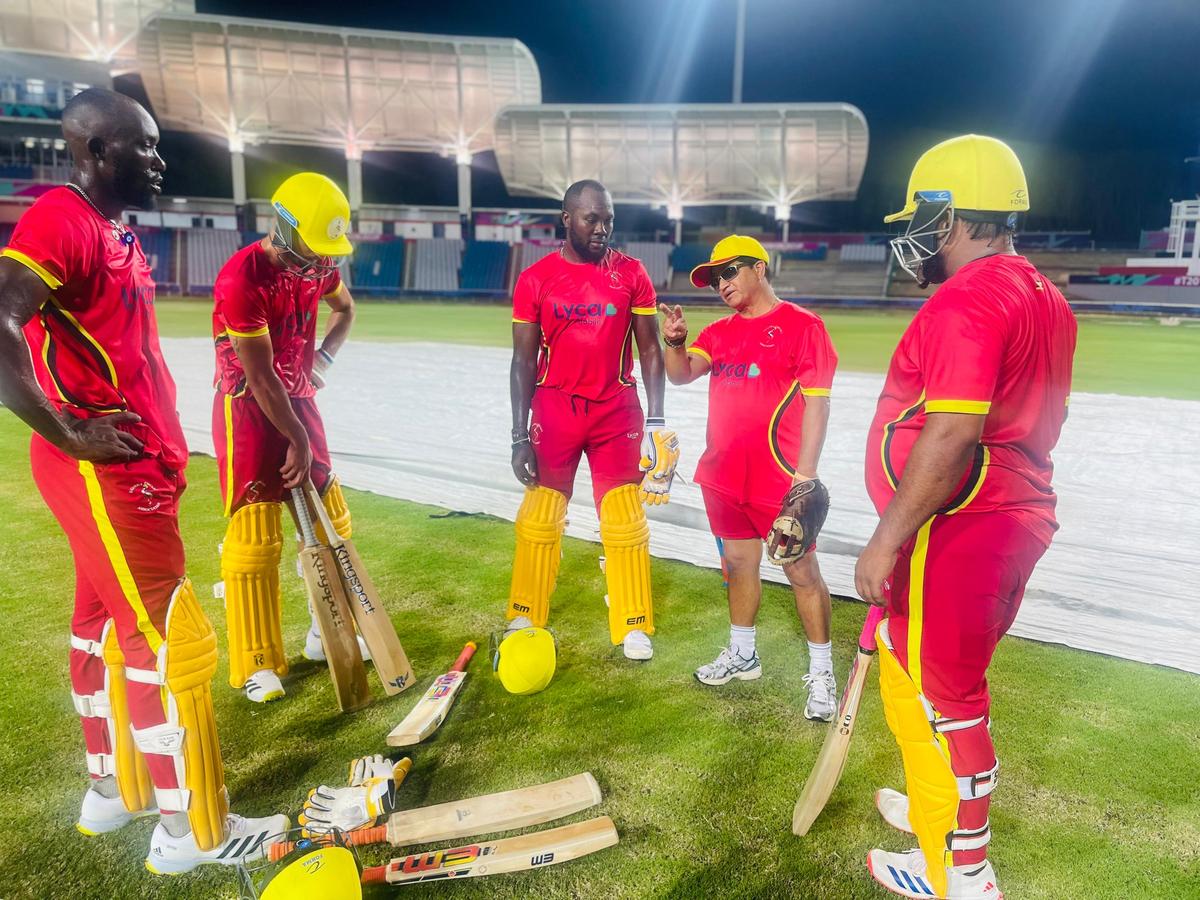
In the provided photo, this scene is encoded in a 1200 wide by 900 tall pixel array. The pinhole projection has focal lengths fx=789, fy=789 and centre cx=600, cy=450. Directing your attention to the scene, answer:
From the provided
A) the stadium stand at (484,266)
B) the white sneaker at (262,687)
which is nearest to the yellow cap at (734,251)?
the white sneaker at (262,687)

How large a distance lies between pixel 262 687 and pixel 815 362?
3185 millimetres

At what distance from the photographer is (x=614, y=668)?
14.1 ft

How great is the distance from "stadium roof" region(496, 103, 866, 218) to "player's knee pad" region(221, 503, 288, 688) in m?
51.4

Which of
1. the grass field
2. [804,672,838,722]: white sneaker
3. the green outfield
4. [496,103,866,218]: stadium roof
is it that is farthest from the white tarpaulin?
[496,103,866,218]: stadium roof

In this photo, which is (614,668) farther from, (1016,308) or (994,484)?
(1016,308)

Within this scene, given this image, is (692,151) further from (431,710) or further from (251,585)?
(431,710)

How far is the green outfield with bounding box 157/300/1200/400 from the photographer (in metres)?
13.5

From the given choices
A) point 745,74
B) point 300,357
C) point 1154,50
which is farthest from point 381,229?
point 1154,50

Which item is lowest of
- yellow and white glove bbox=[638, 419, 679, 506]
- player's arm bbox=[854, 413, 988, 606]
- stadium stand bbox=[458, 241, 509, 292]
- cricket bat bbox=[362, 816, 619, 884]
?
cricket bat bbox=[362, 816, 619, 884]

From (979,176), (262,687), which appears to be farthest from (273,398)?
(979,176)

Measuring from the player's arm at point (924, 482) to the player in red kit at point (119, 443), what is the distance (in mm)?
2266

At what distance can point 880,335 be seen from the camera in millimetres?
22344

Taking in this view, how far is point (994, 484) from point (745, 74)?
71.7m

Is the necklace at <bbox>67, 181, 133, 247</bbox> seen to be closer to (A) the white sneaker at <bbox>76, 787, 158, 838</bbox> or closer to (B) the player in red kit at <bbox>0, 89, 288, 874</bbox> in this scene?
(B) the player in red kit at <bbox>0, 89, 288, 874</bbox>
